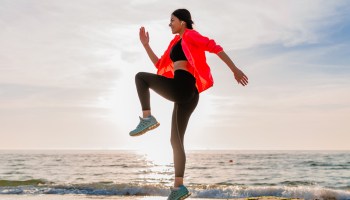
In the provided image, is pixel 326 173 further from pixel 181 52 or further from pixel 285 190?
pixel 181 52

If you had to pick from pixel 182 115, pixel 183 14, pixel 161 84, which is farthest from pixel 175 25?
pixel 182 115

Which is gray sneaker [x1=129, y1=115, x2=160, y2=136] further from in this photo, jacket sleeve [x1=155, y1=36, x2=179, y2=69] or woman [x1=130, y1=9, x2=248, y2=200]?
jacket sleeve [x1=155, y1=36, x2=179, y2=69]

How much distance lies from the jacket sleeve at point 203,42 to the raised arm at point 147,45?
72 cm

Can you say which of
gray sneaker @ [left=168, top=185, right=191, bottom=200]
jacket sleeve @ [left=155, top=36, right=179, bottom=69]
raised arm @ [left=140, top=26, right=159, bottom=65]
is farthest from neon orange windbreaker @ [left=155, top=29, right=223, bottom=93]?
gray sneaker @ [left=168, top=185, right=191, bottom=200]

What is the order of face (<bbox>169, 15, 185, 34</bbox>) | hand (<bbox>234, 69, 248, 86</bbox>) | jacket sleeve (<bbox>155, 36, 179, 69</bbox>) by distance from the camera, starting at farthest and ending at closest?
1. jacket sleeve (<bbox>155, 36, 179, 69</bbox>)
2. face (<bbox>169, 15, 185, 34</bbox>)
3. hand (<bbox>234, 69, 248, 86</bbox>)

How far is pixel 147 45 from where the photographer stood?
634 cm

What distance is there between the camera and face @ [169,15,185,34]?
5.78 metres

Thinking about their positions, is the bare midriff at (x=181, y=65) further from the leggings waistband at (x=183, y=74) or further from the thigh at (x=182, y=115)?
the thigh at (x=182, y=115)

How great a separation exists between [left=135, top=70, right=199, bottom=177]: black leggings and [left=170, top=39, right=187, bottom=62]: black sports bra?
19 centimetres

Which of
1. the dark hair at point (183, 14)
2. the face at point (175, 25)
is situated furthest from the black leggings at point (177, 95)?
the dark hair at point (183, 14)

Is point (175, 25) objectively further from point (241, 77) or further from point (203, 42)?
point (241, 77)

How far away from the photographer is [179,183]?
5887mm

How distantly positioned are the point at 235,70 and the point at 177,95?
2.51ft

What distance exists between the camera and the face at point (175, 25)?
5.78 metres
